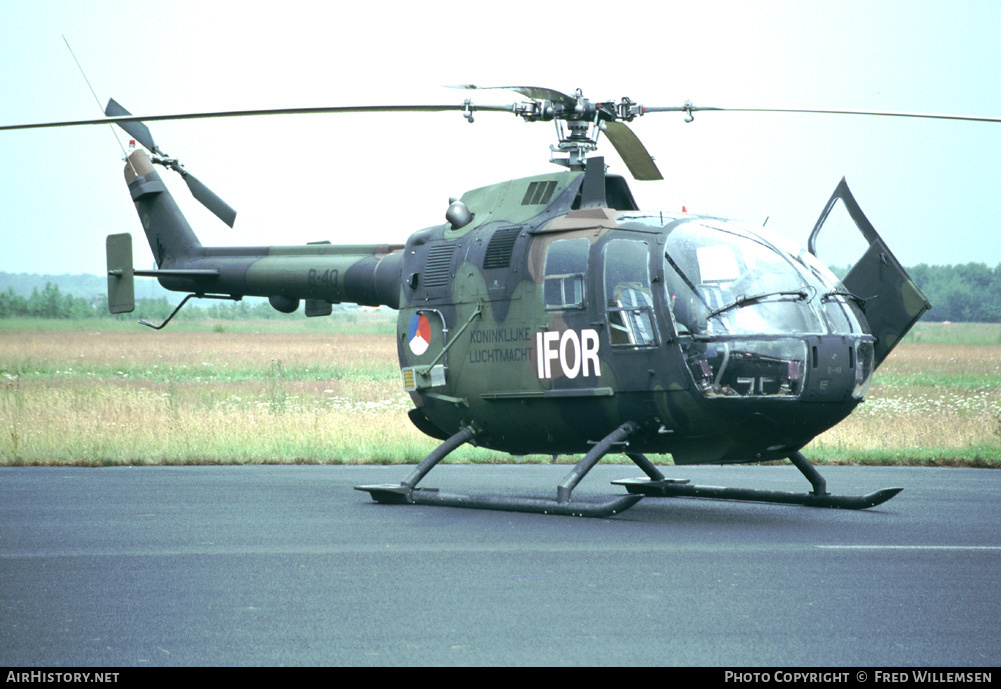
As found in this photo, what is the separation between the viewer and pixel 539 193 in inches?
436

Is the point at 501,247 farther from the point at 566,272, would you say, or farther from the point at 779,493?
the point at 779,493

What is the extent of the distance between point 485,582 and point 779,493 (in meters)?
4.61

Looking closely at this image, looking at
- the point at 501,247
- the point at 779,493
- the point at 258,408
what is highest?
the point at 501,247

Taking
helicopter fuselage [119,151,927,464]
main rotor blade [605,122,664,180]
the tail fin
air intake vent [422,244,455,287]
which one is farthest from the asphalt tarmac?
the tail fin

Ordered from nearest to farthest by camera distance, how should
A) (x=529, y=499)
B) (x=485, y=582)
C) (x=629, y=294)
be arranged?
(x=485, y=582) < (x=629, y=294) < (x=529, y=499)

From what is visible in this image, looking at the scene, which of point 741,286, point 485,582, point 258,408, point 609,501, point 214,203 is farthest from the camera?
point 258,408

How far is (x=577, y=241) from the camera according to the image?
1025 centimetres

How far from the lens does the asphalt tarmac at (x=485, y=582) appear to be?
217 inches

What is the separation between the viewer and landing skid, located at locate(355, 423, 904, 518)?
989cm

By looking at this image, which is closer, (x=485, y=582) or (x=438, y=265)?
(x=485, y=582)

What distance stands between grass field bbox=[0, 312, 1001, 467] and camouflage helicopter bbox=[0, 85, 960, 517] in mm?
4610

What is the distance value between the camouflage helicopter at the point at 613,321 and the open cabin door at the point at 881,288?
0.02 m

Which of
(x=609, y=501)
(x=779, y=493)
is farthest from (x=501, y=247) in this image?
(x=779, y=493)

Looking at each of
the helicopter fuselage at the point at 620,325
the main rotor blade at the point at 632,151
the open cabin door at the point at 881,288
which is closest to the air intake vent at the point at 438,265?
the helicopter fuselage at the point at 620,325
